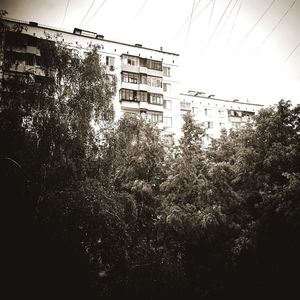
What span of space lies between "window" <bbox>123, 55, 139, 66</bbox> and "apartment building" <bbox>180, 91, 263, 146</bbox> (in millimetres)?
14360

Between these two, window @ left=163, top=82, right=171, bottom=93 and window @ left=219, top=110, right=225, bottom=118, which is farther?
window @ left=219, top=110, right=225, bottom=118

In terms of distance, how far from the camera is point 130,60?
141 feet

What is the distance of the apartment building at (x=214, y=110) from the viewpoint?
57094 mm

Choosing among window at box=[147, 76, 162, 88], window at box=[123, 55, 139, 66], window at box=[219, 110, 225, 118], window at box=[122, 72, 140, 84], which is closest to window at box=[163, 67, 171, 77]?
window at box=[147, 76, 162, 88]

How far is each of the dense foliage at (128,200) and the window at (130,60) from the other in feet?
67.5

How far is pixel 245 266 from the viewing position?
22578mm

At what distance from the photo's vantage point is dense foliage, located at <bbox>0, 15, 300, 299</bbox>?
1723cm

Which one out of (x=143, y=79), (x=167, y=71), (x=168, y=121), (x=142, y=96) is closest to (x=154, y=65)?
(x=143, y=79)

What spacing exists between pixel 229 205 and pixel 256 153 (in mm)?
3902

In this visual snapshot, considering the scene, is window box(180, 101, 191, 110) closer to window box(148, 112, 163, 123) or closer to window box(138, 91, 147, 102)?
window box(148, 112, 163, 123)

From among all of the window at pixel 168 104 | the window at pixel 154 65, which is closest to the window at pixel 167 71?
the window at pixel 154 65

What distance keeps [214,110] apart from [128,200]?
42.4 meters

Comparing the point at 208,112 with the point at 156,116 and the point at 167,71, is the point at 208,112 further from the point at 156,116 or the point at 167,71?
the point at 156,116

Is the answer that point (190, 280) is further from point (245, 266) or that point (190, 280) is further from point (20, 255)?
point (20, 255)
